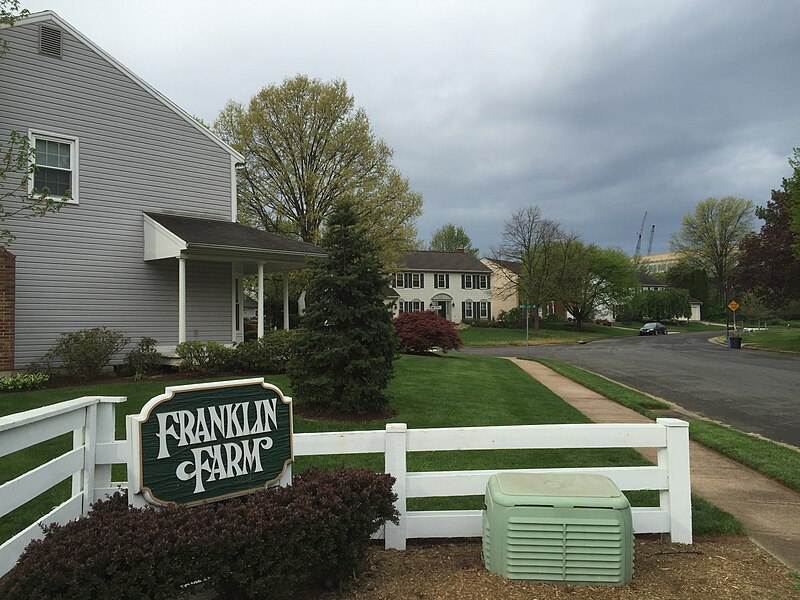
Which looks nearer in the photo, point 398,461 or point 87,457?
point 87,457

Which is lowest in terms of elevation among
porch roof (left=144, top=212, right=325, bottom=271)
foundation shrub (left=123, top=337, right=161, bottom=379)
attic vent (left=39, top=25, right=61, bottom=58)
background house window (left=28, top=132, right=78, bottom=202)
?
foundation shrub (left=123, top=337, right=161, bottom=379)

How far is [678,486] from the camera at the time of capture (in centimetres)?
472

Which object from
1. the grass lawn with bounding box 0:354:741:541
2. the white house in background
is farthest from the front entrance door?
the grass lawn with bounding box 0:354:741:541

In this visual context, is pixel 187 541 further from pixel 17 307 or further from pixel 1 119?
pixel 1 119

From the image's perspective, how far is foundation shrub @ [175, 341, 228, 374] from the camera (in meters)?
14.6

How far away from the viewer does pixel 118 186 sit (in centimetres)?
1576

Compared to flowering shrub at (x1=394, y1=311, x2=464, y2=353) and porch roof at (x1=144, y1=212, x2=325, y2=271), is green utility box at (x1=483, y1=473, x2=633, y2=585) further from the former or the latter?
flowering shrub at (x1=394, y1=311, x2=464, y2=353)

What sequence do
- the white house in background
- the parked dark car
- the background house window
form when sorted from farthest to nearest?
the white house in background < the parked dark car < the background house window

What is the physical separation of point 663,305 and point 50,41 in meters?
75.4

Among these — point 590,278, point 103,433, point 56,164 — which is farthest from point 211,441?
point 590,278

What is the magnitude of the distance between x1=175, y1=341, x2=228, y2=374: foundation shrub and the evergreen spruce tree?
5.82m

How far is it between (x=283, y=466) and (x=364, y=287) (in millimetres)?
5474

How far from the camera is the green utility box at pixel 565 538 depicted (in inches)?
150

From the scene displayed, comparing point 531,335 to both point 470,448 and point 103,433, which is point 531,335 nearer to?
point 470,448
